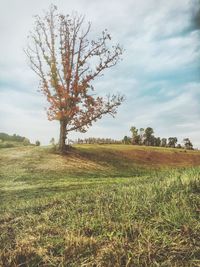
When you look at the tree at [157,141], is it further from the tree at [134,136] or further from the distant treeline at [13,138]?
the distant treeline at [13,138]

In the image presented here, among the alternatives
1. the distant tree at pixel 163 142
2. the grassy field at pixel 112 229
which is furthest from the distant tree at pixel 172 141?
the grassy field at pixel 112 229

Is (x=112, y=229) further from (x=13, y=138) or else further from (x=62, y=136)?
(x=13, y=138)

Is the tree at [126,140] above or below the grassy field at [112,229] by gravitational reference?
above

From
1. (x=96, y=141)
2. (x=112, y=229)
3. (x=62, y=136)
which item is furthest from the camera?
(x=96, y=141)

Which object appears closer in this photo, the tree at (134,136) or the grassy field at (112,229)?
the grassy field at (112,229)

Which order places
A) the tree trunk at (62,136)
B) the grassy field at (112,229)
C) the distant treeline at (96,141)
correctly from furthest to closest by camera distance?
1. the distant treeline at (96,141)
2. the tree trunk at (62,136)
3. the grassy field at (112,229)

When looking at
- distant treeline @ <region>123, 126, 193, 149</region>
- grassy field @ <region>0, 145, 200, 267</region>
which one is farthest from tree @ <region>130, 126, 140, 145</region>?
grassy field @ <region>0, 145, 200, 267</region>

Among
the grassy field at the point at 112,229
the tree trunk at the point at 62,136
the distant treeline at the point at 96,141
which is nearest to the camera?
the grassy field at the point at 112,229

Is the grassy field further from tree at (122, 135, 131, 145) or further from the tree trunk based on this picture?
tree at (122, 135, 131, 145)

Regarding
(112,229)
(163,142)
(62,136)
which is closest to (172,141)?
(163,142)

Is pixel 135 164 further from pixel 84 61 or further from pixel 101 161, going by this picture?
pixel 84 61

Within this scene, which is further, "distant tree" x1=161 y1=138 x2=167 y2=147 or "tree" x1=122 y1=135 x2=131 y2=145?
"distant tree" x1=161 y1=138 x2=167 y2=147

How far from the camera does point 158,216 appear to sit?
5766mm

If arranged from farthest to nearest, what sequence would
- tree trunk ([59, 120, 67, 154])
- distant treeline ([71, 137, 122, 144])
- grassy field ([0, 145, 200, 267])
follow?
distant treeline ([71, 137, 122, 144]) < tree trunk ([59, 120, 67, 154]) < grassy field ([0, 145, 200, 267])
